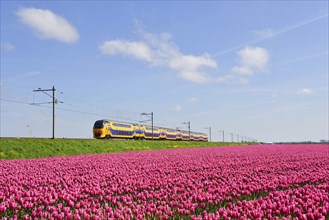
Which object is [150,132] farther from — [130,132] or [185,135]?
[185,135]

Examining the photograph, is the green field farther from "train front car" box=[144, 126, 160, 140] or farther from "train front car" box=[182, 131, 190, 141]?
"train front car" box=[182, 131, 190, 141]

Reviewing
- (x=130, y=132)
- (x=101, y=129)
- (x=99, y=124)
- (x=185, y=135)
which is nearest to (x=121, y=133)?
(x=130, y=132)

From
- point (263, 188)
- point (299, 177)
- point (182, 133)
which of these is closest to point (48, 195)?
point (263, 188)

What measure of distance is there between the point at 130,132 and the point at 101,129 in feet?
36.3

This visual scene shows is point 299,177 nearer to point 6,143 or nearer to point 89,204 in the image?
point 89,204

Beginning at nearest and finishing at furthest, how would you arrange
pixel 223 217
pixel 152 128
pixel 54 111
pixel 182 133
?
pixel 223 217 < pixel 54 111 < pixel 152 128 < pixel 182 133

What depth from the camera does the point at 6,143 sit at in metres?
28.8

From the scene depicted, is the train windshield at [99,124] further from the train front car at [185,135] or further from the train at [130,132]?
the train front car at [185,135]

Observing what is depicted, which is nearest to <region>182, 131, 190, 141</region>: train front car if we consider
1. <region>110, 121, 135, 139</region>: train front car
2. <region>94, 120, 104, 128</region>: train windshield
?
<region>110, 121, 135, 139</region>: train front car

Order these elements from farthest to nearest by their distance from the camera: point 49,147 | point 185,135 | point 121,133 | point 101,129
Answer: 1. point 185,135
2. point 121,133
3. point 101,129
4. point 49,147

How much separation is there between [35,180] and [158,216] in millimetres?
6267

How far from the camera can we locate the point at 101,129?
183 ft

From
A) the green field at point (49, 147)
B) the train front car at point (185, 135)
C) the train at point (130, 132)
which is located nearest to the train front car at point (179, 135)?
the train at point (130, 132)

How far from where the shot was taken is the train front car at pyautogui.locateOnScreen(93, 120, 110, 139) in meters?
56.0
